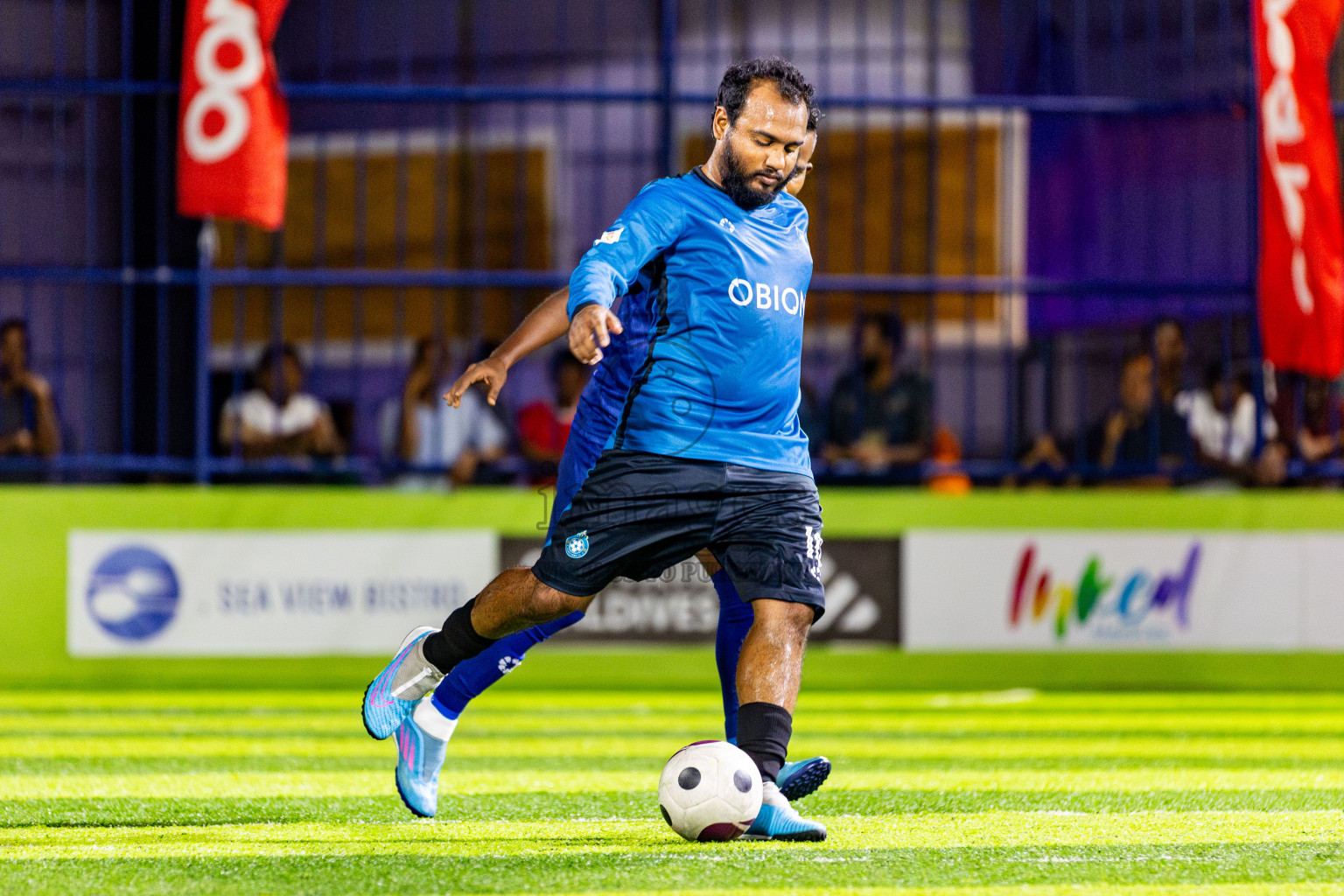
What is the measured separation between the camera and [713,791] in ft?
12.1

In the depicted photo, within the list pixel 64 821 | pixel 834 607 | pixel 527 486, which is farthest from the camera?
pixel 527 486

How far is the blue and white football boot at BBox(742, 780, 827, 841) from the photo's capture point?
3.82 meters

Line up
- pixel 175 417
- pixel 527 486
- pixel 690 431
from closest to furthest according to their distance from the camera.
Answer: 1. pixel 690 431
2. pixel 527 486
3. pixel 175 417

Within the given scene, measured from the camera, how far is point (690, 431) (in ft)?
13.0

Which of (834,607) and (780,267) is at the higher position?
(780,267)

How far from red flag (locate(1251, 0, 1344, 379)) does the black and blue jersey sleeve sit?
17.3 feet

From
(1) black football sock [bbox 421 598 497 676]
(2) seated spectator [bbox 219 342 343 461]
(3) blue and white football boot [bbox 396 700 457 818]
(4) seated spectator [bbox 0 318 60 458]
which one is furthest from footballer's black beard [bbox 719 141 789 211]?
(4) seated spectator [bbox 0 318 60 458]

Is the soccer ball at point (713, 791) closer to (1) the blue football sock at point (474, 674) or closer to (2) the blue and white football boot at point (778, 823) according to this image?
(2) the blue and white football boot at point (778, 823)

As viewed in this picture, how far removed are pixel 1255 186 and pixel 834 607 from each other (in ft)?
9.52

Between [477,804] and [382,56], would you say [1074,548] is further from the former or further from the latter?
[382,56]

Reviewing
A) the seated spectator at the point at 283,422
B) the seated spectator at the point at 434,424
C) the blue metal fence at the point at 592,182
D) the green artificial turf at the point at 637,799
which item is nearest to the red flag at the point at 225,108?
the seated spectator at the point at 283,422

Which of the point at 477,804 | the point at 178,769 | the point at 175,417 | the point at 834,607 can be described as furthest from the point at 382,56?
the point at 477,804

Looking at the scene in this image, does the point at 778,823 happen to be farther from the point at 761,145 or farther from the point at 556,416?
the point at 556,416

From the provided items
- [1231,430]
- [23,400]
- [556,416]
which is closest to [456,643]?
[556,416]
